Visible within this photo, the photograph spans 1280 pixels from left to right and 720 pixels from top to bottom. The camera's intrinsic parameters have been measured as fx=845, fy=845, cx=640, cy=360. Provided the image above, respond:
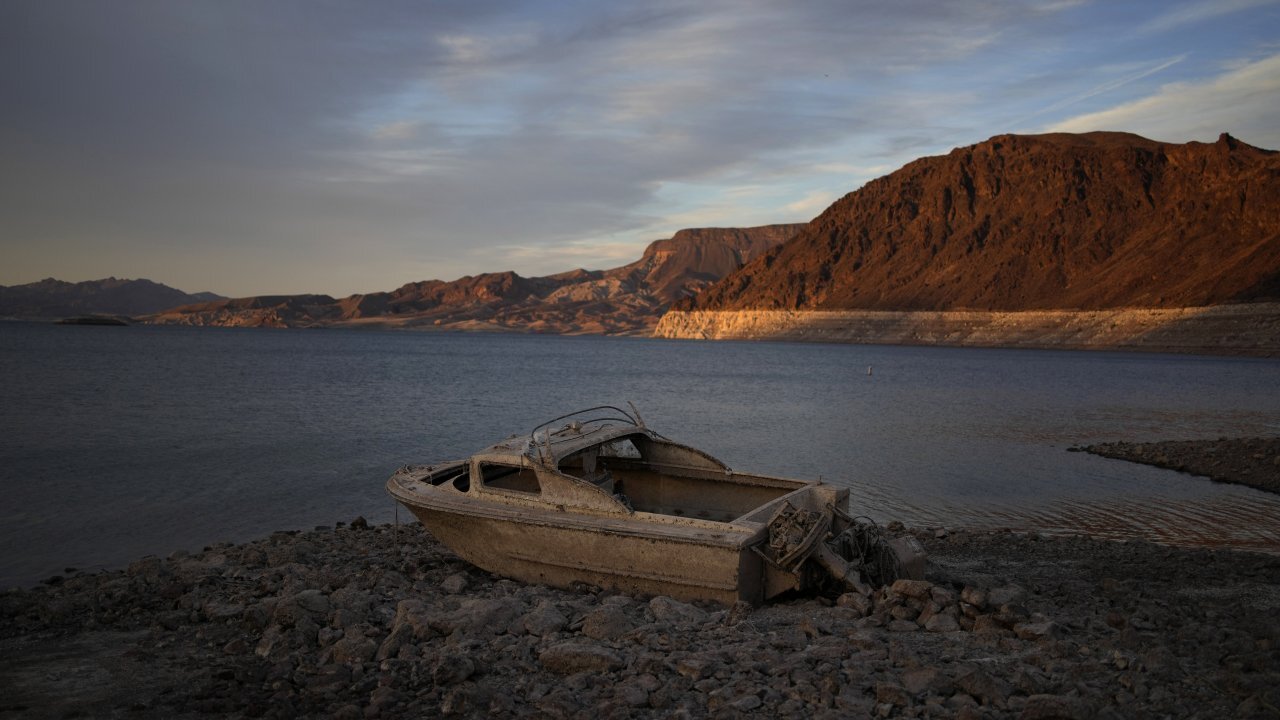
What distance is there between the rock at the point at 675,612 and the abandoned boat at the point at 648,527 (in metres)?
0.43

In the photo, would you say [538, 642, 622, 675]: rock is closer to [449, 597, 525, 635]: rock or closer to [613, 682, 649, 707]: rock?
[613, 682, 649, 707]: rock

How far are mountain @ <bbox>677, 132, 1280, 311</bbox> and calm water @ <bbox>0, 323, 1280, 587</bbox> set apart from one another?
7836 cm

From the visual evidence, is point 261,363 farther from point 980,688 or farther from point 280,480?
point 980,688

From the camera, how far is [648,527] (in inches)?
338

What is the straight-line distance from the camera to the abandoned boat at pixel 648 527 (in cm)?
836

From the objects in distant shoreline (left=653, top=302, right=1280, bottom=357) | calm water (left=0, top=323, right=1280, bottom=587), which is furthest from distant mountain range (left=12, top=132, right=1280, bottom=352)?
calm water (left=0, top=323, right=1280, bottom=587)

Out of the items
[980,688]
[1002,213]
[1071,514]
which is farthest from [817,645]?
[1002,213]

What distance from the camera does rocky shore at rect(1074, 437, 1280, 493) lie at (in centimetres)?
1809

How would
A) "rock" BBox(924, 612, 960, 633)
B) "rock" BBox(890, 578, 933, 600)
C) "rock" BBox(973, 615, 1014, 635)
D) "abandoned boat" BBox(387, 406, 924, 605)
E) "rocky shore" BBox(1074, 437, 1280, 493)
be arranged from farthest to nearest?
"rocky shore" BBox(1074, 437, 1280, 493), "abandoned boat" BBox(387, 406, 924, 605), "rock" BBox(890, 578, 933, 600), "rock" BBox(924, 612, 960, 633), "rock" BBox(973, 615, 1014, 635)

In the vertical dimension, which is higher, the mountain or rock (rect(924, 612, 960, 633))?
the mountain

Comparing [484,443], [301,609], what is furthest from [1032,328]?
[301,609]

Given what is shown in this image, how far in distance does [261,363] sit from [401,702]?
6371 cm

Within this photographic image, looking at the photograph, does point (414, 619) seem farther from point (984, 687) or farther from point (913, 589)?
point (984, 687)

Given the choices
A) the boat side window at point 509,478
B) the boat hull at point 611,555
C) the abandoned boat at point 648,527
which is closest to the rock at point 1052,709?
the abandoned boat at point 648,527
